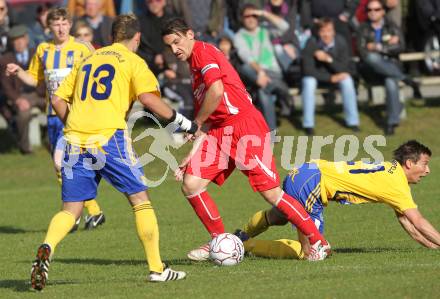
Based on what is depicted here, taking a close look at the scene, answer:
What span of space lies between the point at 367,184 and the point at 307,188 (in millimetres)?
547

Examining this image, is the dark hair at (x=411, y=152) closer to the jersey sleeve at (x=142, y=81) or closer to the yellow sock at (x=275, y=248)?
the yellow sock at (x=275, y=248)

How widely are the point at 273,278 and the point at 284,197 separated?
3.81ft

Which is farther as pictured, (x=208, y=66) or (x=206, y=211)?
(x=206, y=211)

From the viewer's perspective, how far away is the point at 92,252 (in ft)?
37.6

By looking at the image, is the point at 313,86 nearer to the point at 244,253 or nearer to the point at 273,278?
the point at 244,253

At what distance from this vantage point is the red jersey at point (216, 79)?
9.77 m

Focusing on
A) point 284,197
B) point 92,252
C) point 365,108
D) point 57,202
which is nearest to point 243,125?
point 284,197

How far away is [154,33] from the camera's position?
19.4 metres

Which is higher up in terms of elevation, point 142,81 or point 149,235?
point 142,81

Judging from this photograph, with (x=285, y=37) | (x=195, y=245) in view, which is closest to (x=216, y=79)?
(x=195, y=245)

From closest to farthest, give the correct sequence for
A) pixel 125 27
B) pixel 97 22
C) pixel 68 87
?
pixel 125 27 < pixel 68 87 < pixel 97 22

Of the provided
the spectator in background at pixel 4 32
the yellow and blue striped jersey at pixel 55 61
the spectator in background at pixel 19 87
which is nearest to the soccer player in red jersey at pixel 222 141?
the yellow and blue striped jersey at pixel 55 61

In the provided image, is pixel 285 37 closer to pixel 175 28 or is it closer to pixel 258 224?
pixel 258 224

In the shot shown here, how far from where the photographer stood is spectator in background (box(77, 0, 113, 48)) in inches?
765
